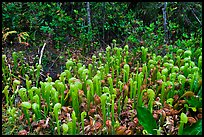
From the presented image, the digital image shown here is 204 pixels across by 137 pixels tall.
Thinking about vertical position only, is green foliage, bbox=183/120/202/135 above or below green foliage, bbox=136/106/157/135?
below

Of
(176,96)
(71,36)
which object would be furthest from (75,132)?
(71,36)

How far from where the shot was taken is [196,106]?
2404 mm

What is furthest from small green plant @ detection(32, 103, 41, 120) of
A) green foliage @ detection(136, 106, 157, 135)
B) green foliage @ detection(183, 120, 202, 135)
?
green foliage @ detection(183, 120, 202, 135)

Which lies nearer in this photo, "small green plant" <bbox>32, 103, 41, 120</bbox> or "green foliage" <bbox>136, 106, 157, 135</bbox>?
"green foliage" <bbox>136, 106, 157, 135</bbox>

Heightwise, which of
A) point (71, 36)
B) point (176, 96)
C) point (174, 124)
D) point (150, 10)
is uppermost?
point (150, 10)

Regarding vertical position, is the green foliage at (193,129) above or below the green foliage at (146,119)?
below

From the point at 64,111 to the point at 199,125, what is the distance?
1136mm

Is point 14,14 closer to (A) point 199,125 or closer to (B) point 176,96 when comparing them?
(B) point 176,96

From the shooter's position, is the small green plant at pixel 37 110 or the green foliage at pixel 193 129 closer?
the green foliage at pixel 193 129

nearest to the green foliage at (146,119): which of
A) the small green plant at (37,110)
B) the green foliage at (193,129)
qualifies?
the green foliage at (193,129)

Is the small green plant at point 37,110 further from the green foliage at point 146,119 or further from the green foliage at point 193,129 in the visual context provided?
the green foliage at point 193,129

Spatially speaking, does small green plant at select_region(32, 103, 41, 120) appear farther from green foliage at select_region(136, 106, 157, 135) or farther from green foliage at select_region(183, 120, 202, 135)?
green foliage at select_region(183, 120, 202, 135)

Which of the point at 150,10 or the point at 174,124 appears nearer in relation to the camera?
the point at 174,124

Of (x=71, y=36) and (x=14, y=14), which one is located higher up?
(x=14, y=14)
